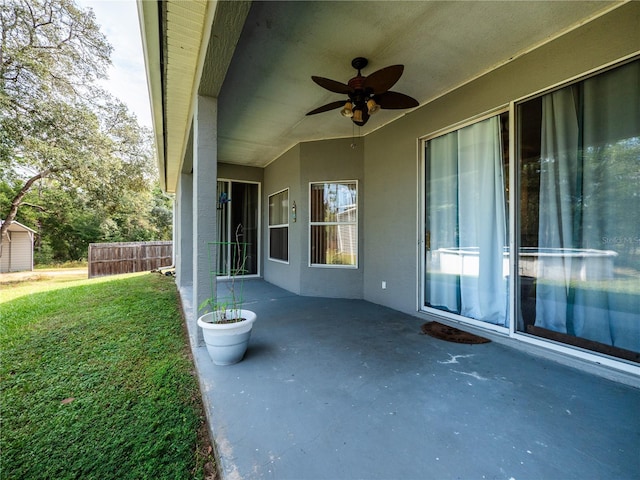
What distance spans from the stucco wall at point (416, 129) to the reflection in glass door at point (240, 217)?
10.9 ft

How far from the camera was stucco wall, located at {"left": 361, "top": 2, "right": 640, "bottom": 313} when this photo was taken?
2188 mm

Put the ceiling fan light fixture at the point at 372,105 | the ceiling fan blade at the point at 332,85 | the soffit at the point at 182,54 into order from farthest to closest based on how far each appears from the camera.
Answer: the ceiling fan light fixture at the point at 372,105, the ceiling fan blade at the point at 332,85, the soffit at the point at 182,54

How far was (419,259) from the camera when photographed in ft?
12.2

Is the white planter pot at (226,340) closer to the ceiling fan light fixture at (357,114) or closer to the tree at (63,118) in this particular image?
the ceiling fan light fixture at (357,114)

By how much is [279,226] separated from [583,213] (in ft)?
16.2

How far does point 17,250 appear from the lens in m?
12.6

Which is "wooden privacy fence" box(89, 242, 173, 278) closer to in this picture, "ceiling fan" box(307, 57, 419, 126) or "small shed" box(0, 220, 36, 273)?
"small shed" box(0, 220, 36, 273)

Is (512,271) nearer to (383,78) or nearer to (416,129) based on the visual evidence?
(416,129)


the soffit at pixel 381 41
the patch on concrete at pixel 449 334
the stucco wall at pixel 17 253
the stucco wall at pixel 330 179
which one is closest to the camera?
the soffit at pixel 381 41

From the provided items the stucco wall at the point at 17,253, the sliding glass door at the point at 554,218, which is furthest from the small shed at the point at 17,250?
the sliding glass door at the point at 554,218

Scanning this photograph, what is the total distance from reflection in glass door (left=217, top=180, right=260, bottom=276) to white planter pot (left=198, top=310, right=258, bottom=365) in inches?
166

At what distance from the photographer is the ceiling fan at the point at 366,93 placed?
2449 millimetres

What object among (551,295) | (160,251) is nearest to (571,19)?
(551,295)

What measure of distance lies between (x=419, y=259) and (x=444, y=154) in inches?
54.7
